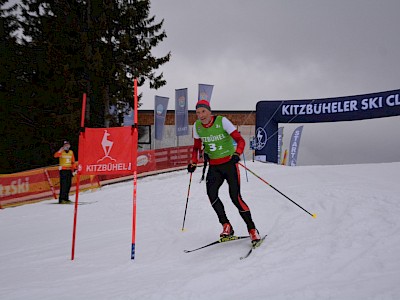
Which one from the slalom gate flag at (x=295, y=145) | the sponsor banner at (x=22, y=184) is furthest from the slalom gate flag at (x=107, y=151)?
the slalom gate flag at (x=295, y=145)

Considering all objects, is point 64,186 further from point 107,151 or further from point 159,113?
point 159,113

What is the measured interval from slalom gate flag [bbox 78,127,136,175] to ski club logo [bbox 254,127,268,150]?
1335 cm

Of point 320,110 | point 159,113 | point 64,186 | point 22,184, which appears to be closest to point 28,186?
point 22,184

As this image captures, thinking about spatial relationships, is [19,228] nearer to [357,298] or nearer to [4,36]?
[357,298]

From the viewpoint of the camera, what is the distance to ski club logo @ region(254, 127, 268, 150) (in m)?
17.4

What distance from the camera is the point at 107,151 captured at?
4.76 metres

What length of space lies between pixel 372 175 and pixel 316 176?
Answer: 1.56 meters

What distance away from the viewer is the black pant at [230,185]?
14.6 feet

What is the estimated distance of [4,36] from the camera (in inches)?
840

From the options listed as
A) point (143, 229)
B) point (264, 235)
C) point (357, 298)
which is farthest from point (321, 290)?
point (143, 229)

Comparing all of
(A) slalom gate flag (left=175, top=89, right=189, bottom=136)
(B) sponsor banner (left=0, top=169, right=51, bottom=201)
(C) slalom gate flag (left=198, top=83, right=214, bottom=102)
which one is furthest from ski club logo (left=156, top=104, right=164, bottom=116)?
(B) sponsor banner (left=0, top=169, right=51, bottom=201)

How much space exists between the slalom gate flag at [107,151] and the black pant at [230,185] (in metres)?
1.13

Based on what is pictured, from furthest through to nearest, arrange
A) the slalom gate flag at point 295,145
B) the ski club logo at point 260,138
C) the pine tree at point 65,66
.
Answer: the slalom gate flag at point 295,145 < the pine tree at point 65,66 < the ski club logo at point 260,138

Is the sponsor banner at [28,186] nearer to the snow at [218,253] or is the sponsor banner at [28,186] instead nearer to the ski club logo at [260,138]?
the snow at [218,253]
